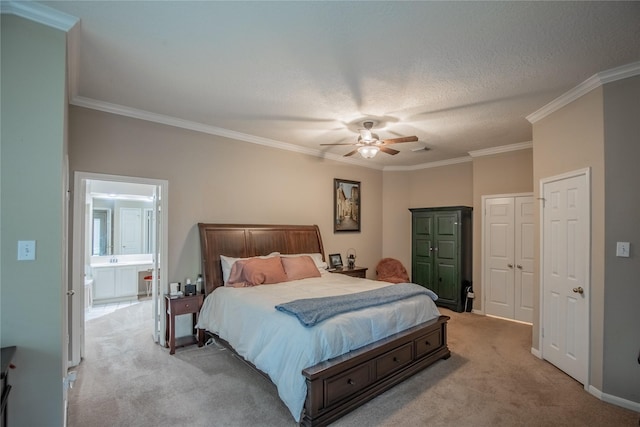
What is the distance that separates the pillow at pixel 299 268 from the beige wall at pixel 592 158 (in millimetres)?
3034

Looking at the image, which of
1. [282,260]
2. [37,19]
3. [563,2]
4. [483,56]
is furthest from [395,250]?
[37,19]

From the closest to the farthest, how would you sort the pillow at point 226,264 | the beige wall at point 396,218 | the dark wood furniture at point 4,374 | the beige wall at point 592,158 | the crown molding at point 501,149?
the dark wood furniture at point 4,374 < the beige wall at point 592,158 < the pillow at point 226,264 < the crown molding at point 501,149 < the beige wall at point 396,218

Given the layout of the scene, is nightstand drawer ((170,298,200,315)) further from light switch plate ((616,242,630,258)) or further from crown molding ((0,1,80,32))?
light switch plate ((616,242,630,258))

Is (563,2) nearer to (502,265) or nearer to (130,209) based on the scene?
(502,265)

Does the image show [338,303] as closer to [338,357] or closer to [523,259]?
[338,357]

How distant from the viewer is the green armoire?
5.61 meters

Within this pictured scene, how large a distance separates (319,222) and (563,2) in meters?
4.27

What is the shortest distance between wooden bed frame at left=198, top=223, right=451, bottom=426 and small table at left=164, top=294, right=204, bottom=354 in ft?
0.71

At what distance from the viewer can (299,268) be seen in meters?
4.32

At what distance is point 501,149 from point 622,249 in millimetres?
2904

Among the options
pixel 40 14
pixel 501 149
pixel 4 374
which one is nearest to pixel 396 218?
pixel 501 149

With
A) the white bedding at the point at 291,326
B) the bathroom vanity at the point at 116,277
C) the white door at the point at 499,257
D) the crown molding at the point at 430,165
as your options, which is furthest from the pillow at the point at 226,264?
the white door at the point at 499,257

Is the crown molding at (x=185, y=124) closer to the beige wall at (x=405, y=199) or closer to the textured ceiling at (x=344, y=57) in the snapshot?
the textured ceiling at (x=344, y=57)

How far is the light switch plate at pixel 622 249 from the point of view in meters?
2.62
